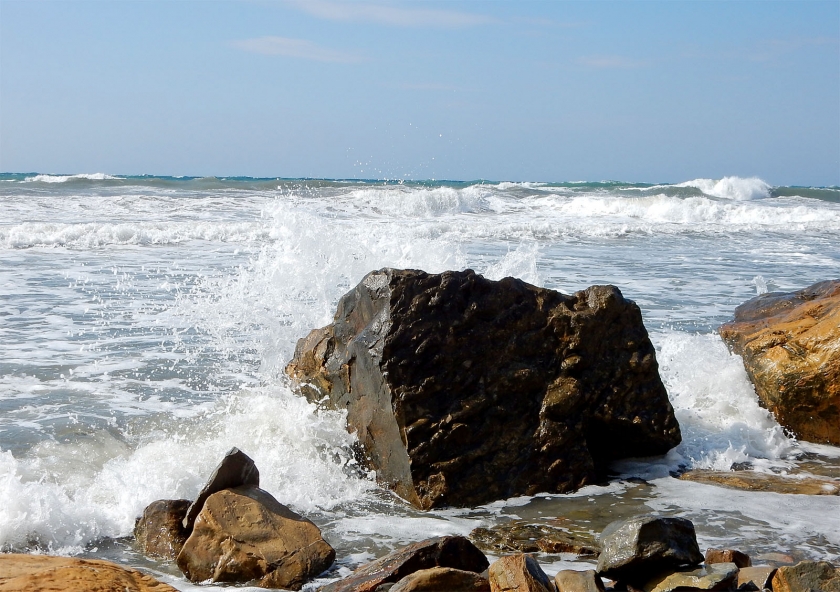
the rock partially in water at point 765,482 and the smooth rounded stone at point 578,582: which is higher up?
the smooth rounded stone at point 578,582

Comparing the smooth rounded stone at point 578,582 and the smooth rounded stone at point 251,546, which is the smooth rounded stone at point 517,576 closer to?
the smooth rounded stone at point 578,582

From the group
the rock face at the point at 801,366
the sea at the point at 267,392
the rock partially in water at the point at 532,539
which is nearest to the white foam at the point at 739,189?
the sea at the point at 267,392

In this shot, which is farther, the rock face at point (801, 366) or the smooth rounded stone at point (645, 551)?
the rock face at point (801, 366)

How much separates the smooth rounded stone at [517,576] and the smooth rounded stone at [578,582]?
0.35 ft

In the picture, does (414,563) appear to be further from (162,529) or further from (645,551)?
(162,529)

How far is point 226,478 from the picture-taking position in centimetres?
348

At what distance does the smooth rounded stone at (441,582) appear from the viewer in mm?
2635

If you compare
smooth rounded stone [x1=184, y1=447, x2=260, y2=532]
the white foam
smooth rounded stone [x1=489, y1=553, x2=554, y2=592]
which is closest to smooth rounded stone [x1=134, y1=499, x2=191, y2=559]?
smooth rounded stone [x1=184, y1=447, x2=260, y2=532]

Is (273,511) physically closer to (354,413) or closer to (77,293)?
(354,413)

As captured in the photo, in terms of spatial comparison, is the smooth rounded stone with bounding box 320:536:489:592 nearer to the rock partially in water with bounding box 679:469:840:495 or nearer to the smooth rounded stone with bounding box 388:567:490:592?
the smooth rounded stone with bounding box 388:567:490:592

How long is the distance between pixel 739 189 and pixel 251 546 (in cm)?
3364

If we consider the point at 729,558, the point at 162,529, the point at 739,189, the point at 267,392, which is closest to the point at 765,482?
the point at 729,558

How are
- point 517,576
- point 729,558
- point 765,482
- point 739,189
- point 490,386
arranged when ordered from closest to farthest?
point 517,576, point 729,558, point 490,386, point 765,482, point 739,189

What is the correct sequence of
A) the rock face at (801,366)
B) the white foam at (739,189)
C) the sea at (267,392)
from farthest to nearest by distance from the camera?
the white foam at (739,189)
the rock face at (801,366)
the sea at (267,392)
